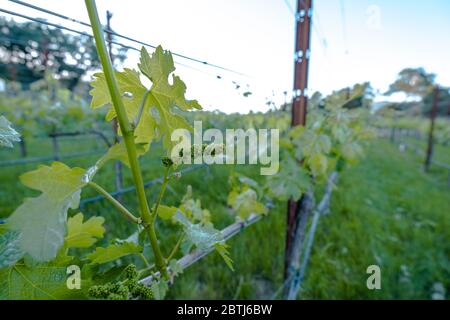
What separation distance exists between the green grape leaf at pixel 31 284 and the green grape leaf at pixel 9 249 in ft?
0.16

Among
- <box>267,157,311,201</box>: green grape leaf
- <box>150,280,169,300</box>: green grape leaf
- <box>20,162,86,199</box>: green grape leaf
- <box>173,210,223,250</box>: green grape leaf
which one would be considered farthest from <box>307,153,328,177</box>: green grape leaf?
<box>20,162,86,199</box>: green grape leaf

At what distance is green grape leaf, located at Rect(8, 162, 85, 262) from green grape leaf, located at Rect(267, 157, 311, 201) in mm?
1314

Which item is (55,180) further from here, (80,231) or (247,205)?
(247,205)

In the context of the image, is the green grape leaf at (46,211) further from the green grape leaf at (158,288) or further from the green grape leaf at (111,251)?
the green grape leaf at (158,288)

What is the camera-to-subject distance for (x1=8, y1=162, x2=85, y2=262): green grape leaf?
0.45m

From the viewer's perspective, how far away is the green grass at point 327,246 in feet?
7.71

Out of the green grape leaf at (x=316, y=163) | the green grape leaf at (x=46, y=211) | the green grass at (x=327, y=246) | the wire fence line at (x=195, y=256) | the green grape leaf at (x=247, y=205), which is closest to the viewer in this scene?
the green grape leaf at (x=46, y=211)

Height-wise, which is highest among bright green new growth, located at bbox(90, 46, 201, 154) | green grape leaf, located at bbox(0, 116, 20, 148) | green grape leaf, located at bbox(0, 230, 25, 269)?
bright green new growth, located at bbox(90, 46, 201, 154)

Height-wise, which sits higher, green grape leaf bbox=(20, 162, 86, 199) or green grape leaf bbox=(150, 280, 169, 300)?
green grape leaf bbox=(20, 162, 86, 199)

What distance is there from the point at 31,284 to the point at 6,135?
0.96 ft

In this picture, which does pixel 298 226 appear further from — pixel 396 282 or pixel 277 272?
pixel 396 282

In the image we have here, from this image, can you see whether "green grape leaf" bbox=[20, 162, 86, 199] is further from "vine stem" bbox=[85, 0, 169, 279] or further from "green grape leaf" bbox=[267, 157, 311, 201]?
"green grape leaf" bbox=[267, 157, 311, 201]

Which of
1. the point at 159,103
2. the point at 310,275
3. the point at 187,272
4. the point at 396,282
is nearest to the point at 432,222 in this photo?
the point at 396,282

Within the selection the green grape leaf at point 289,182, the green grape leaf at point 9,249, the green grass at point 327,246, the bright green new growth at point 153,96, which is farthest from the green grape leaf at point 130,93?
the green grape leaf at point 289,182
